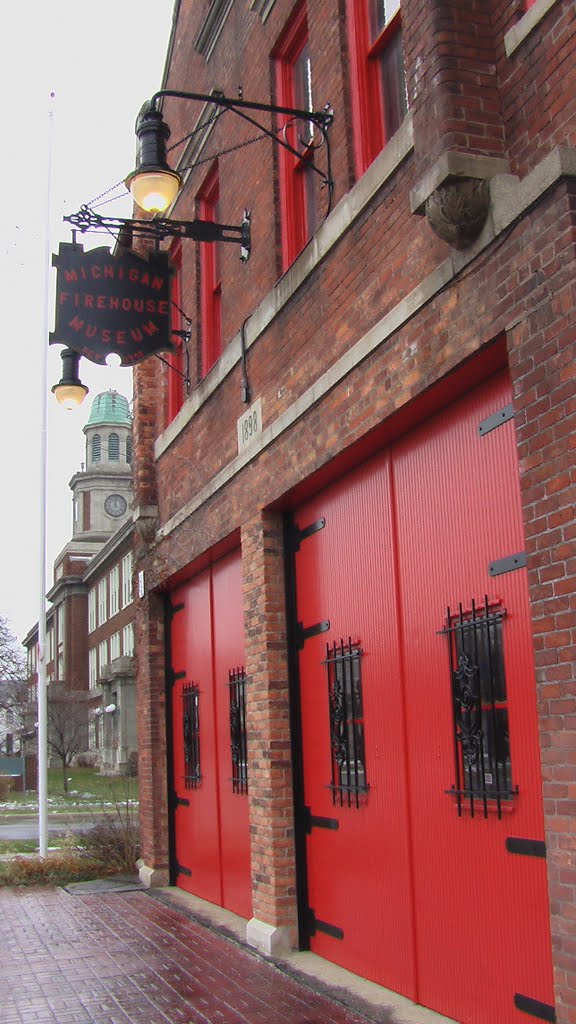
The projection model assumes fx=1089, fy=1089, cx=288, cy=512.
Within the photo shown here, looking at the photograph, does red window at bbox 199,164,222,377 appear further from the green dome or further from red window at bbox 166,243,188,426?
the green dome

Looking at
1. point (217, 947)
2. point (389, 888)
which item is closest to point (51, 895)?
point (217, 947)

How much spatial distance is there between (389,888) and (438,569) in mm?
2046

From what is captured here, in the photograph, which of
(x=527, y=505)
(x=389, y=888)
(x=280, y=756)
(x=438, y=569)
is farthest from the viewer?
(x=280, y=756)

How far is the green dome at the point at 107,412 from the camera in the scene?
79.5 metres

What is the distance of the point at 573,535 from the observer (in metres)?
4.46

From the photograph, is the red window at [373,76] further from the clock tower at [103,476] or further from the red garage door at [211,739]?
the clock tower at [103,476]

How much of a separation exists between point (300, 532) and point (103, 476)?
69.3 m

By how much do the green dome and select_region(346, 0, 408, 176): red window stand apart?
240 feet

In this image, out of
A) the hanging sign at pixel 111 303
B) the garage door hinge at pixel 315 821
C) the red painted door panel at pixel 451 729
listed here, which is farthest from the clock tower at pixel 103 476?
the red painted door panel at pixel 451 729

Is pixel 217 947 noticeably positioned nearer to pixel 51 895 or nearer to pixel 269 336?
pixel 51 895

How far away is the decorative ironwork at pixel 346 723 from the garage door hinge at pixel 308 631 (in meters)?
0.21

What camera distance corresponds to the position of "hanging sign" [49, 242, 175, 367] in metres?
10.1

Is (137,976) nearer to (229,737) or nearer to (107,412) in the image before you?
(229,737)

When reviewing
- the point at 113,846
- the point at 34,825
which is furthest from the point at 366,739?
the point at 34,825
